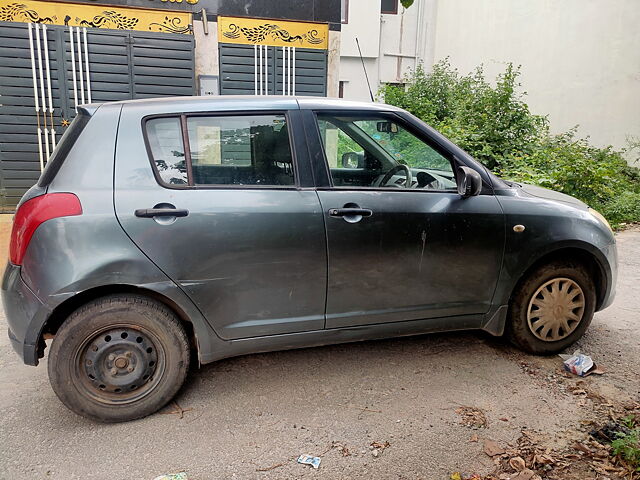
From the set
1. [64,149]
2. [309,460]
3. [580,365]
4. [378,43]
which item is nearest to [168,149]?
[64,149]

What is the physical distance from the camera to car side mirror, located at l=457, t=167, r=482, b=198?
3.17 metres

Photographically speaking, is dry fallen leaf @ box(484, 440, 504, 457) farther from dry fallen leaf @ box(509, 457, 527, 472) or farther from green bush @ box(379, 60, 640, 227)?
green bush @ box(379, 60, 640, 227)

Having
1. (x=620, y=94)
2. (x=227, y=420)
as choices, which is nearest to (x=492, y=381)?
(x=227, y=420)

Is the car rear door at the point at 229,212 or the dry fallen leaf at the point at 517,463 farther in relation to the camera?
the car rear door at the point at 229,212

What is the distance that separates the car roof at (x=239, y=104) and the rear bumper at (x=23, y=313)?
105cm

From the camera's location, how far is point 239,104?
119 inches

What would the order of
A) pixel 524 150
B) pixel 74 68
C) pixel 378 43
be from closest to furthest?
pixel 74 68, pixel 524 150, pixel 378 43

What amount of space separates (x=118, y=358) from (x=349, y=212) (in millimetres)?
1587

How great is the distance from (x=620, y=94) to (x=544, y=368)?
35.8 feet

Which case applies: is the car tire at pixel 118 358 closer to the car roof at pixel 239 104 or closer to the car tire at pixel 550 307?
the car roof at pixel 239 104

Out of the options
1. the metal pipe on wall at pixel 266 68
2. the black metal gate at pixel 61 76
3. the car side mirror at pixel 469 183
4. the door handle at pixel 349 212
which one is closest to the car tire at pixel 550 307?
the car side mirror at pixel 469 183

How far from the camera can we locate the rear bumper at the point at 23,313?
2.64m

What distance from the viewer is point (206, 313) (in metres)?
2.88

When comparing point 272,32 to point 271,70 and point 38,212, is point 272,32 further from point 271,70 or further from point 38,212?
point 38,212
